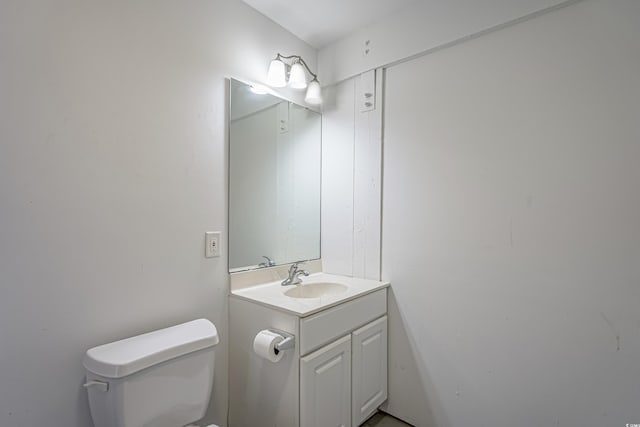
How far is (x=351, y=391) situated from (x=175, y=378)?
0.87 meters

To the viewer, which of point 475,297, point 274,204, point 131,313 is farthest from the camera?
point 274,204

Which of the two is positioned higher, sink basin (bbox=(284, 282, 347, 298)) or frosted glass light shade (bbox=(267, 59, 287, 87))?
frosted glass light shade (bbox=(267, 59, 287, 87))

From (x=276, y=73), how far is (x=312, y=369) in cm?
155

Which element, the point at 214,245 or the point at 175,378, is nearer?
the point at 175,378

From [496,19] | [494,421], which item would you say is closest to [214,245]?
[494,421]

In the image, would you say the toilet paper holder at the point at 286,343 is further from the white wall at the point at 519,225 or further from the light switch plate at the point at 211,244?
the white wall at the point at 519,225

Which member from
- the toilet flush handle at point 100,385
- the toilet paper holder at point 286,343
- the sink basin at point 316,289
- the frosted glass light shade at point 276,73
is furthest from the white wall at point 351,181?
the toilet flush handle at point 100,385

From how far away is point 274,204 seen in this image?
6.25ft

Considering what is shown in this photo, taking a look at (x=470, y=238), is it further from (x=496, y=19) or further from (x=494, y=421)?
(x=496, y=19)

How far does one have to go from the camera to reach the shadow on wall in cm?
169

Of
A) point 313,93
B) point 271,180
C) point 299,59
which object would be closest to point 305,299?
point 271,180

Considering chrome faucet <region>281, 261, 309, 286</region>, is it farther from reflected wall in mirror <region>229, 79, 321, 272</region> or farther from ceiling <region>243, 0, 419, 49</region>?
ceiling <region>243, 0, 419, 49</region>

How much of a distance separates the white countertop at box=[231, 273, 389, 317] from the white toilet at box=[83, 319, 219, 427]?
31cm

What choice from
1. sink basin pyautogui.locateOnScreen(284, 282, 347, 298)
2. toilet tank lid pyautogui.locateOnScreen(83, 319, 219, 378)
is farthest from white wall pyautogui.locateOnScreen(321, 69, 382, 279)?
toilet tank lid pyautogui.locateOnScreen(83, 319, 219, 378)
